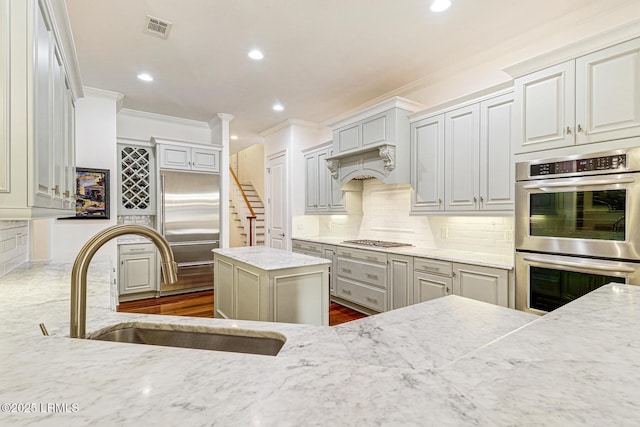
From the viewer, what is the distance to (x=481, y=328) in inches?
43.1

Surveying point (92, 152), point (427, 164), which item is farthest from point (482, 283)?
point (92, 152)

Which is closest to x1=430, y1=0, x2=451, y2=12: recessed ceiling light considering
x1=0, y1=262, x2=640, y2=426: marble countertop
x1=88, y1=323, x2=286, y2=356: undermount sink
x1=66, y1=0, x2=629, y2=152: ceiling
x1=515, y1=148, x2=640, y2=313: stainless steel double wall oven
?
x1=66, y1=0, x2=629, y2=152: ceiling

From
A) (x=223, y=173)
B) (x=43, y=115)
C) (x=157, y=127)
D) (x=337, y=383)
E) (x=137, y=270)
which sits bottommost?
(x=137, y=270)

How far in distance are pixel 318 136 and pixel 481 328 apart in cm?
490

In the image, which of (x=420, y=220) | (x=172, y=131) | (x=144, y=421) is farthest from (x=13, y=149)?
(x=172, y=131)

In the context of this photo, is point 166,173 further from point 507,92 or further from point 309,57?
point 507,92

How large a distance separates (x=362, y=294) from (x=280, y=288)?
1.68 m

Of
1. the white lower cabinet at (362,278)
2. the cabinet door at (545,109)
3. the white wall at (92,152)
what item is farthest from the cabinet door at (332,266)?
the white wall at (92,152)

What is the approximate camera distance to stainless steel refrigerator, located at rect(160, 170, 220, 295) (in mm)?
4531

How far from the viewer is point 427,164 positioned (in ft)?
11.1

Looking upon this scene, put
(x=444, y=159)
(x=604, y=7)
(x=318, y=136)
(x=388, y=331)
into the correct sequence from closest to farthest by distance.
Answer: (x=388, y=331) → (x=604, y=7) → (x=444, y=159) → (x=318, y=136)

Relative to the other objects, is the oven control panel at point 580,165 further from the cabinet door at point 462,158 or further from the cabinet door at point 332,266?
the cabinet door at point 332,266

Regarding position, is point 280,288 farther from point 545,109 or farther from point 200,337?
point 545,109

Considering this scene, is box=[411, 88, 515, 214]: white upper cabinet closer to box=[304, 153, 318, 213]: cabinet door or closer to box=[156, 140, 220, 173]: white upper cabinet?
box=[304, 153, 318, 213]: cabinet door
